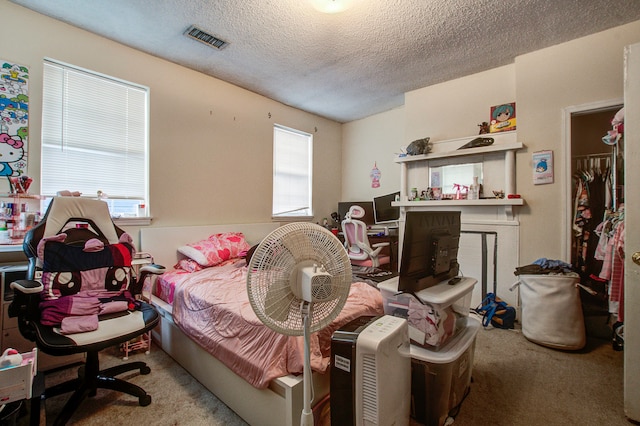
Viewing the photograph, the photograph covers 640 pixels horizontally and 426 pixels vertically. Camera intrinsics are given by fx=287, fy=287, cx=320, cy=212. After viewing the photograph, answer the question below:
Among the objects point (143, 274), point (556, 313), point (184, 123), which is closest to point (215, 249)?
point (143, 274)

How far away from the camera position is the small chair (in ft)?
11.1

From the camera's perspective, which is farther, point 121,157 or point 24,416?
point 121,157

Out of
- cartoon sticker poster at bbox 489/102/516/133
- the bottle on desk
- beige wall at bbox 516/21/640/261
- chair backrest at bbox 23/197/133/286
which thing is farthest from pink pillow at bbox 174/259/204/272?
cartoon sticker poster at bbox 489/102/516/133

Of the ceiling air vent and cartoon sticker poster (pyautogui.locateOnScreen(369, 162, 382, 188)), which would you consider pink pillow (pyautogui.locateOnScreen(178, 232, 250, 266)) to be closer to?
the ceiling air vent

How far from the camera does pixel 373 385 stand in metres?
1.09

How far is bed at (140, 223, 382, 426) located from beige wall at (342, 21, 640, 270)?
2.03 metres

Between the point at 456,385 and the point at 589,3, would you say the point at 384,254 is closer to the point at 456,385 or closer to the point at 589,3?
the point at 456,385

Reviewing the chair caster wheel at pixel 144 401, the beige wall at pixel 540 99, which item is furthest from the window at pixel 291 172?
the chair caster wheel at pixel 144 401

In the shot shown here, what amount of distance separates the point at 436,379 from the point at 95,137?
3.21m

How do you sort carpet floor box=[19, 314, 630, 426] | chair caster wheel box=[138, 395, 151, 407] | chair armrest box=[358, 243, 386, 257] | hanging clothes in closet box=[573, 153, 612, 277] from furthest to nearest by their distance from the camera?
1. chair armrest box=[358, 243, 386, 257]
2. hanging clothes in closet box=[573, 153, 612, 277]
3. chair caster wheel box=[138, 395, 151, 407]
4. carpet floor box=[19, 314, 630, 426]

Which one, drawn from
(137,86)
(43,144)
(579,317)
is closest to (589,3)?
(579,317)

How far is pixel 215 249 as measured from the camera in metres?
2.91

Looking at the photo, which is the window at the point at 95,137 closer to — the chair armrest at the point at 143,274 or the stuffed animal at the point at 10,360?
the chair armrest at the point at 143,274

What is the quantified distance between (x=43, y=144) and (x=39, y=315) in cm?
152
